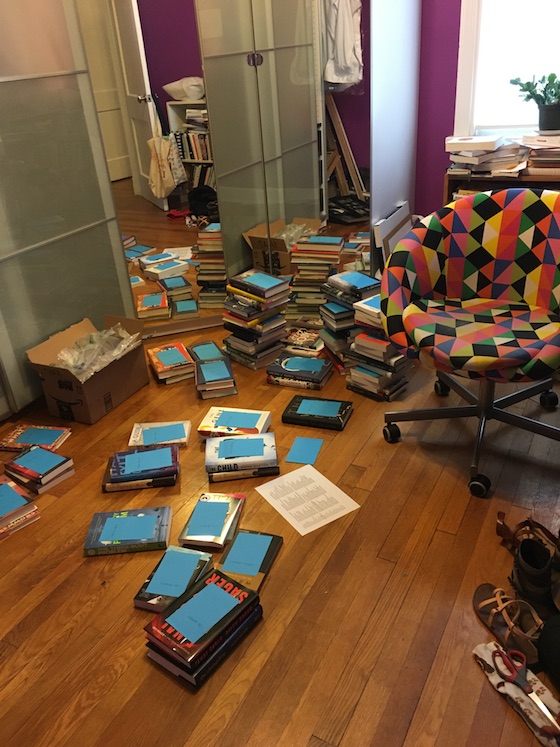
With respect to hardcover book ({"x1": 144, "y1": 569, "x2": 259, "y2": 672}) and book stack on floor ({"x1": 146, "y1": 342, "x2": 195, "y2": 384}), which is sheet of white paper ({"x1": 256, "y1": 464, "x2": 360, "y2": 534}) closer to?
hardcover book ({"x1": 144, "y1": 569, "x2": 259, "y2": 672})

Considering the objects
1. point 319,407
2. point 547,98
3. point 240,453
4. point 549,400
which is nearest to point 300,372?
point 319,407

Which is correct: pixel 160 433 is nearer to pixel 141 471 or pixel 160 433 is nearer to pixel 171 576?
pixel 141 471

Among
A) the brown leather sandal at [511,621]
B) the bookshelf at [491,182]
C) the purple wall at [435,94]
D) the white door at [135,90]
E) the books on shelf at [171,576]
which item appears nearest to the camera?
the brown leather sandal at [511,621]

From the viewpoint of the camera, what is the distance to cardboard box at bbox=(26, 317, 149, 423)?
2621 mm

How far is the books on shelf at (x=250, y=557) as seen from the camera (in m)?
1.85

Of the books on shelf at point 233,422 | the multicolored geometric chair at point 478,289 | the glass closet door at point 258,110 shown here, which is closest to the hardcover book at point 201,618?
the books on shelf at point 233,422

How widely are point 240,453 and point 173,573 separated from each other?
58cm

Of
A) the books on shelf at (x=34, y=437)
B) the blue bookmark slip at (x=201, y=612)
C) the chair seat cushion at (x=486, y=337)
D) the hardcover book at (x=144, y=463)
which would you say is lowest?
the books on shelf at (x=34, y=437)

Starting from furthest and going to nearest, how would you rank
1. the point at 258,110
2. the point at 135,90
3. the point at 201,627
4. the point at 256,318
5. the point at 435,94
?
1. the point at 135,90
2. the point at 435,94
3. the point at 258,110
4. the point at 256,318
5. the point at 201,627

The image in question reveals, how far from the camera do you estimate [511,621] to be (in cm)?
161

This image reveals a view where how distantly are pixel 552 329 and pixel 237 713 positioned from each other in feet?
5.01

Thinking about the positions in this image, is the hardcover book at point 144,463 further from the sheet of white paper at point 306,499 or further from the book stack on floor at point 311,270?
the book stack on floor at point 311,270

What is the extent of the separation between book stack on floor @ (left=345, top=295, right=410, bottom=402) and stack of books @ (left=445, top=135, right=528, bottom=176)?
0.98m

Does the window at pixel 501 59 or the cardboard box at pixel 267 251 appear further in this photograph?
the cardboard box at pixel 267 251
